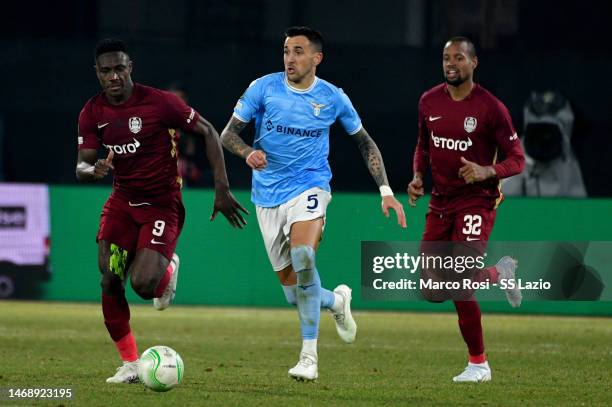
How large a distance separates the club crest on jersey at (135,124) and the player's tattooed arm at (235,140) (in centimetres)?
69

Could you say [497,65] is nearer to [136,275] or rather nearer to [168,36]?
[168,36]

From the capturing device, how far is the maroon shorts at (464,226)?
10.3m

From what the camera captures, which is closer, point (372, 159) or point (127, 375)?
point (127, 375)

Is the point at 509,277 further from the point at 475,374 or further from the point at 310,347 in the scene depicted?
the point at 310,347

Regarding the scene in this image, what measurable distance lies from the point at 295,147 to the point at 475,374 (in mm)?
2083

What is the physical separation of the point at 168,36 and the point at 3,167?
3013 millimetres

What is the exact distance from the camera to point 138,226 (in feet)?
32.2

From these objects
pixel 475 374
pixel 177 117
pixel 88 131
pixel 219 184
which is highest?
pixel 177 117

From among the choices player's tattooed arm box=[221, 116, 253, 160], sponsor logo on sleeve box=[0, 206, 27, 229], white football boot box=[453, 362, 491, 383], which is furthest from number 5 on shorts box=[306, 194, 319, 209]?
sponsor logo on sleeve box=[0, 206, 27, 229]

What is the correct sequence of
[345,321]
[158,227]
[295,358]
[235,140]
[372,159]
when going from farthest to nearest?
[295,358], [345,321], [372,159], [235,140], [158,227]

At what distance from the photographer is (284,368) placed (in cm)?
1091

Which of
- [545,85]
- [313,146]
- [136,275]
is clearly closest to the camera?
[136,275]

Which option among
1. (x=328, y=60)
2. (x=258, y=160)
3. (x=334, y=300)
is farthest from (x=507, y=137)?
(x=328, y=60)

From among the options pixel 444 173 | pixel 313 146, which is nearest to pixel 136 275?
pixel 313 146
